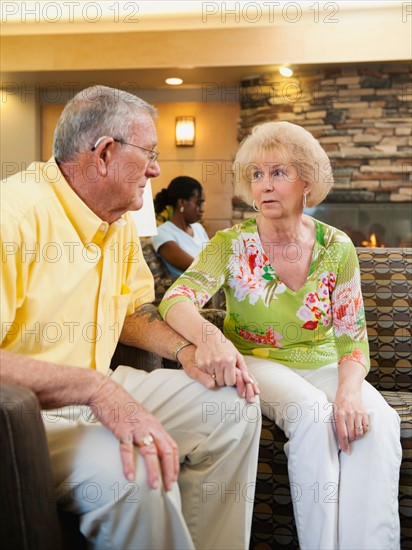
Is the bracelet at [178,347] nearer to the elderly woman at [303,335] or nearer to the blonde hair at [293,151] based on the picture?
the elderly woman at [303,335]

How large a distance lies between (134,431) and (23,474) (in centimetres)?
21

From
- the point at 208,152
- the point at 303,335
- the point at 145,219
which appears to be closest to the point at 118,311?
the point at 303,335

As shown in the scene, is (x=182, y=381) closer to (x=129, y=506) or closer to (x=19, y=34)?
(x=129, y=506)

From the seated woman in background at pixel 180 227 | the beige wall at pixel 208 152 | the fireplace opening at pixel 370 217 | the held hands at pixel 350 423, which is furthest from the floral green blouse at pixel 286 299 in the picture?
the beige wall at pixel 208 152

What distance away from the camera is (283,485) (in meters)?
1.58

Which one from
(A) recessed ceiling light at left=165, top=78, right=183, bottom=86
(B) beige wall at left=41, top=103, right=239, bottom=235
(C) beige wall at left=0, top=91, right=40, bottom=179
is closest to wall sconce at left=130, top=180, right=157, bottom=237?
(A) recessed ceiling light at left=165, top=78, right=183, bottom=86

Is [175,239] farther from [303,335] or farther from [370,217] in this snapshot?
[370,217]

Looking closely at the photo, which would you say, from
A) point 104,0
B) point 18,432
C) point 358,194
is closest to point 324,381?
point 18,432

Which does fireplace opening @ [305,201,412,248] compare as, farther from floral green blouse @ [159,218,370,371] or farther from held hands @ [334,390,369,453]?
held hands @ [334,390,369,453]

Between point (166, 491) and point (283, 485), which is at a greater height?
Answer: point (166, 491)

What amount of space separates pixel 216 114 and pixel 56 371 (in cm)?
530

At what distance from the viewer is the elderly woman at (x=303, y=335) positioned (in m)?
1.40

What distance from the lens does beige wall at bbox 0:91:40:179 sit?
628 centimetres

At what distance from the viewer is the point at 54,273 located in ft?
4.32
